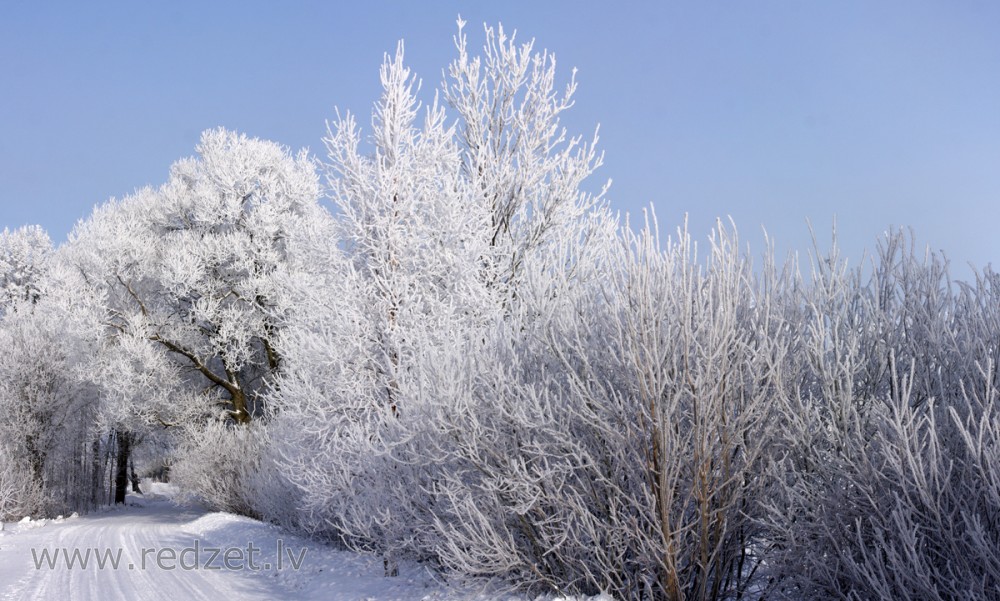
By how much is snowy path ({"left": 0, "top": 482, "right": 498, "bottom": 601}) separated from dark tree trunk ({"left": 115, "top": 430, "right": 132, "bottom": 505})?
9.68 metres

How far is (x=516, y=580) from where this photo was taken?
6.57 meters

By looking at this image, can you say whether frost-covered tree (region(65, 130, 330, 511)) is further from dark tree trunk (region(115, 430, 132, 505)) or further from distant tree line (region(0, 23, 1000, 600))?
distant tree line (region(0, 23, 1000, 600))

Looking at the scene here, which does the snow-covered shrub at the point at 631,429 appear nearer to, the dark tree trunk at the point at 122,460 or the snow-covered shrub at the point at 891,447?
the snow-covered shrub at the point at 891,447

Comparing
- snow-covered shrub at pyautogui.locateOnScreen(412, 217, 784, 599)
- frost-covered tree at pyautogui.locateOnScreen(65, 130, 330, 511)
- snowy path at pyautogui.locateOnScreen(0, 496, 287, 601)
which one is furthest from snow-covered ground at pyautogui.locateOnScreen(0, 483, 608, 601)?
frost-covered tree at pyautogui.locateOnScreen(65, 130, 330, 511)

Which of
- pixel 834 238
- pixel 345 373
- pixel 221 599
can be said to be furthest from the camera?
pixel 345 373

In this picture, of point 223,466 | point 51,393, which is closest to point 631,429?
point 223,466

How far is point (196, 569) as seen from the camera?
1033cm

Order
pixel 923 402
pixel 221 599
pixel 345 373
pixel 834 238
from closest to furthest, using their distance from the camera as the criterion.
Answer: pixel 923 402
pixel 834 238
pixel 221 599
pixel 345 373

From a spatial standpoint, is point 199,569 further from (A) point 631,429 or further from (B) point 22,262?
(B) point 22,262

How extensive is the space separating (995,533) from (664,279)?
8.46ft

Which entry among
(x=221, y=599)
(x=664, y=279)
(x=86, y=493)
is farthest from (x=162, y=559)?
(x=86, y=493)

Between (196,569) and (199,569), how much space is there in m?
0.04

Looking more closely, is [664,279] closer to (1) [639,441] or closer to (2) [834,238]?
(1) [639,441]

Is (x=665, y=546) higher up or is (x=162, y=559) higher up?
(x=665, y=546)
